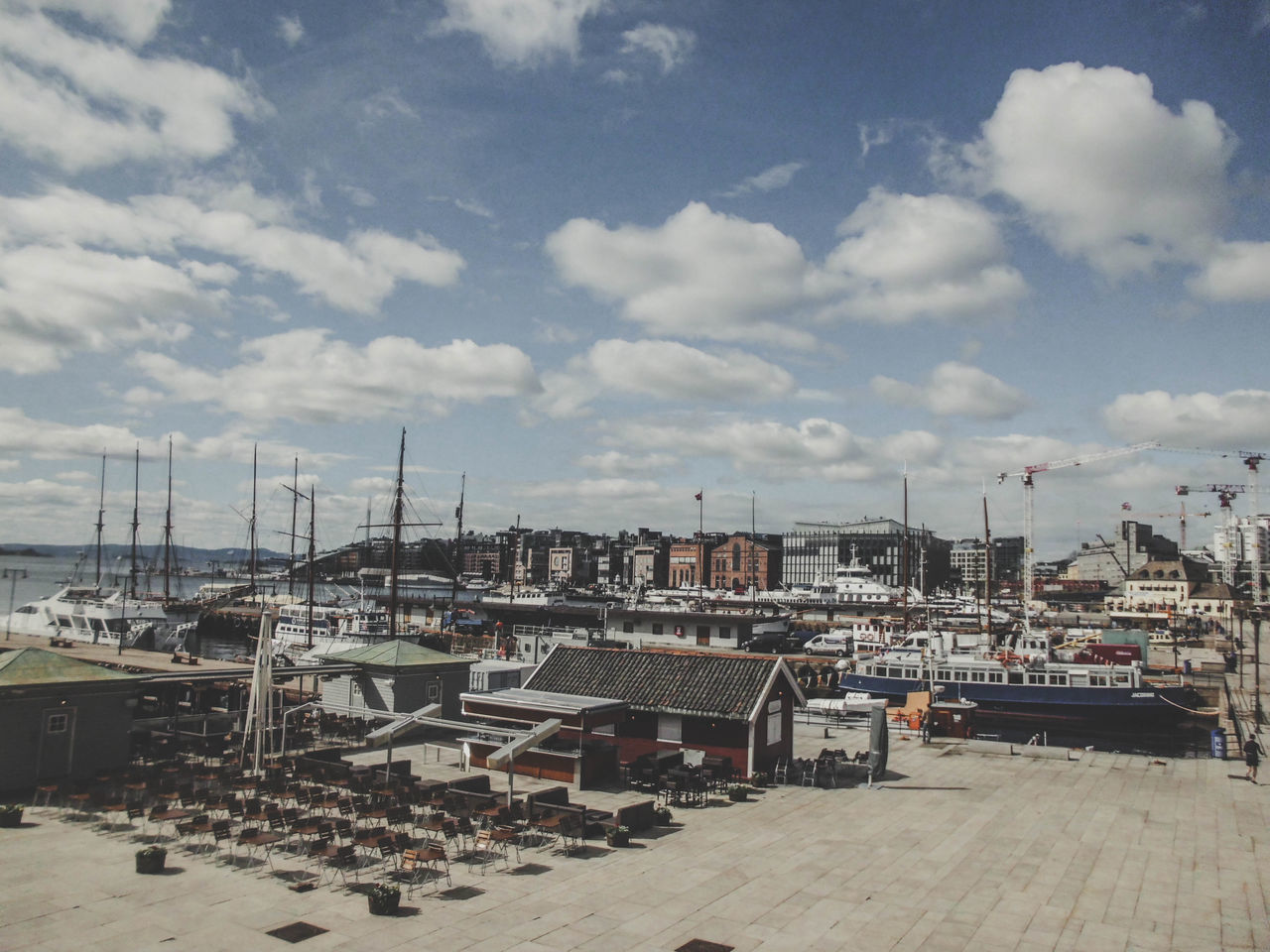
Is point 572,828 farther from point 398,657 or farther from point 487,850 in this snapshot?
point 398,657

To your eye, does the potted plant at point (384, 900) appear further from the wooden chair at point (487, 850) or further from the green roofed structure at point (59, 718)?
the green roofed structure at point (59, 718)

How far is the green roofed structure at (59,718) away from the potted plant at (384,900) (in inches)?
560

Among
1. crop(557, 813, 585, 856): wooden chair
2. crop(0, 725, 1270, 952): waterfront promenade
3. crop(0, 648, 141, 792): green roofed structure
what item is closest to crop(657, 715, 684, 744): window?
crop(0, 725, 1270, 952): waterfront promenade

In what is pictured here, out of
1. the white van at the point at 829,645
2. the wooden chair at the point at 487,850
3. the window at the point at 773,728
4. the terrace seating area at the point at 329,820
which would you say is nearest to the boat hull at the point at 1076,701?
the white van at the point at 829,645

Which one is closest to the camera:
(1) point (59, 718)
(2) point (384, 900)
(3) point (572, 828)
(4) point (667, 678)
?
(2) point (384, 900)

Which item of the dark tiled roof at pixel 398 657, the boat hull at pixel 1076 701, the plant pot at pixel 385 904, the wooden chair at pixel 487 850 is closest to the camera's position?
the plant pot at pixel 385 904

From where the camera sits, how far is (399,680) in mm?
33656

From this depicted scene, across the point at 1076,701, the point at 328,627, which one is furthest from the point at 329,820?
the point at 328,627

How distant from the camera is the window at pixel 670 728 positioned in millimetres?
28750

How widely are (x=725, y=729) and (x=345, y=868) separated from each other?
14.3 m

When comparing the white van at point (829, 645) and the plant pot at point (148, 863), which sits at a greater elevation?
the plant pot at point (148, 863)

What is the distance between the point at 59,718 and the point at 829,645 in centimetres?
7085

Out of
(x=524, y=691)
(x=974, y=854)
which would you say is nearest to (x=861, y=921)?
(x=974, y=854)

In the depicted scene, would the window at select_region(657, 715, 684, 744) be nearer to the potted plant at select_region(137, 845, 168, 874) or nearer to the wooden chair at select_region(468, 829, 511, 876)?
the wooden chair at select_region(468, 829, 511, 876)
